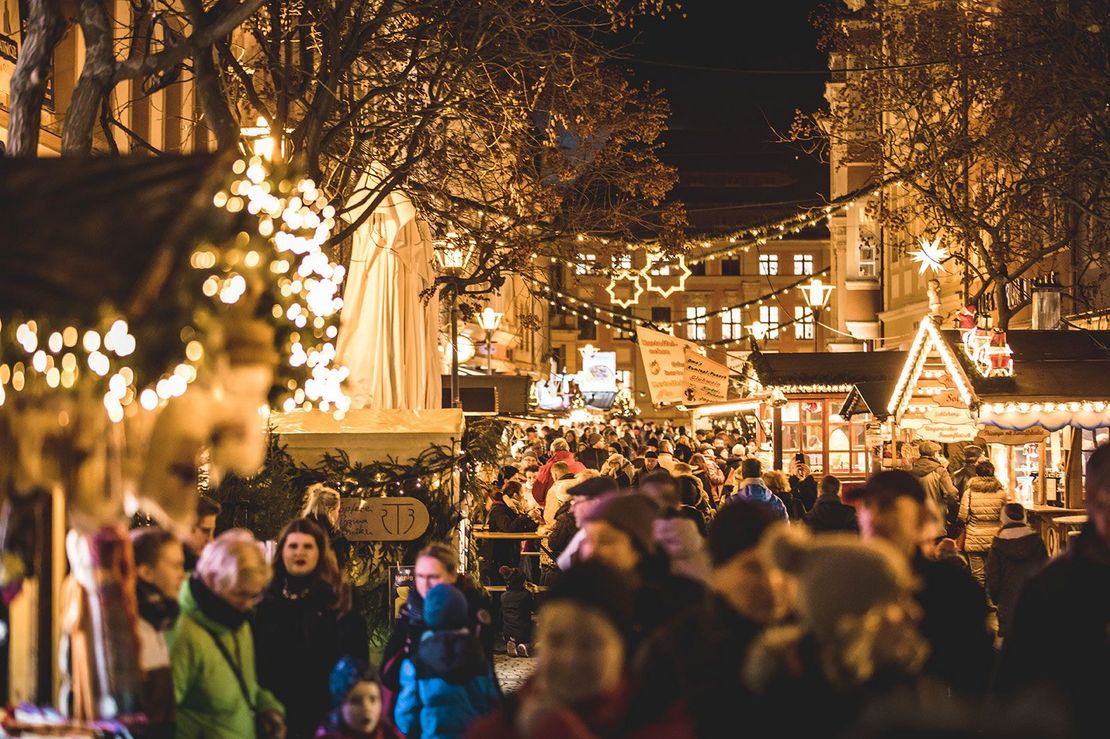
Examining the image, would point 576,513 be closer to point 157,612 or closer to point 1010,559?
point 157,612

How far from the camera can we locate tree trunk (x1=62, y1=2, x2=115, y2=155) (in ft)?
31.7

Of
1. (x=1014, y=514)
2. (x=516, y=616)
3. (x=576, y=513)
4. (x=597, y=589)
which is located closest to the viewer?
(x=597, y=589)

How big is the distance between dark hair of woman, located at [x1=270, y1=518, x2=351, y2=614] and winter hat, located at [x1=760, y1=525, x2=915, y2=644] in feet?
13.4

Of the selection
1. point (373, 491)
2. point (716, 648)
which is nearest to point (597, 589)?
point (716, 648)

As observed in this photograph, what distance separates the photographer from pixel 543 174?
19484 millimetres

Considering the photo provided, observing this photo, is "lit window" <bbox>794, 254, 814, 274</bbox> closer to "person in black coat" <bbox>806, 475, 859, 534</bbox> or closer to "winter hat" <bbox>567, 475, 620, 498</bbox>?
"person in black coat" <bbox>806, 475, 859, 534</bbox>


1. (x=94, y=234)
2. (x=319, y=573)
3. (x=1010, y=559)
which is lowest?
(x=1010, y=559)

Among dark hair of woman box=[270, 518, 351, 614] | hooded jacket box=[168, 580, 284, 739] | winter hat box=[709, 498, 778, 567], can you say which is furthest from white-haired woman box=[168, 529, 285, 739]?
winter hat box=[709, 498, 778, 567]

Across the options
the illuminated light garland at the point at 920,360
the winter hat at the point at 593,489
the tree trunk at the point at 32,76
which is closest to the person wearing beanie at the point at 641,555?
the winter hat at the point at 593,489

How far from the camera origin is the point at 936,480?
62.1 feet

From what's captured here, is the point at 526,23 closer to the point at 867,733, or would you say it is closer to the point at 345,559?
the point at 345,559

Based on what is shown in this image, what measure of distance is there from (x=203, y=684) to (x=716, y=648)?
8.14ft

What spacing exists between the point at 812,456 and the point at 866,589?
2791 centimetres

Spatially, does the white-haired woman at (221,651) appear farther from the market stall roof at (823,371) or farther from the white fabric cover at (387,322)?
the market stall roof at (823,371)
